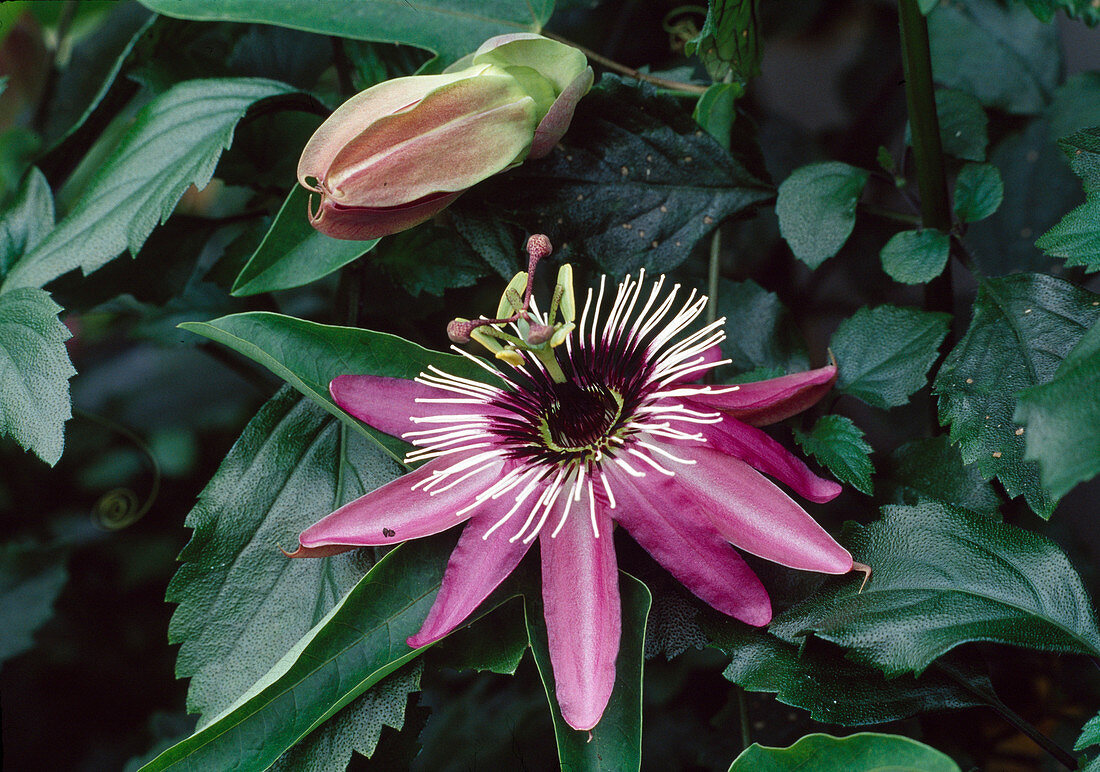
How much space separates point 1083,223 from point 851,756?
32cm

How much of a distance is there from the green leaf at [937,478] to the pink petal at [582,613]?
21 cm

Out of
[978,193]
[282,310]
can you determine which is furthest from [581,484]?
[282,310]

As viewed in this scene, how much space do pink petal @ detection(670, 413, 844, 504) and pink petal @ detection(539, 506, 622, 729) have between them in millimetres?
77

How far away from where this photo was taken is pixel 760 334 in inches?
24.9

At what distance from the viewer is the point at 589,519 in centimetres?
49

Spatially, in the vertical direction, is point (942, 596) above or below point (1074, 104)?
below

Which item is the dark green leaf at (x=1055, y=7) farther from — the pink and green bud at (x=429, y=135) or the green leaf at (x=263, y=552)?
the green leaf at (x=263, y=552)

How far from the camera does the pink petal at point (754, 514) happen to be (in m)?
0.44

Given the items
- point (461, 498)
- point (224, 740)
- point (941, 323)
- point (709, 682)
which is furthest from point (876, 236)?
point (224, 740)

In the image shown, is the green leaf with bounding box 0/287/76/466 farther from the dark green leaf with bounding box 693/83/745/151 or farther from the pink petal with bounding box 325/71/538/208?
the dark green leaf with bounding box 693/83/745/151

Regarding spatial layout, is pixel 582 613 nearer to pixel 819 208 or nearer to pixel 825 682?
pixel 825 682

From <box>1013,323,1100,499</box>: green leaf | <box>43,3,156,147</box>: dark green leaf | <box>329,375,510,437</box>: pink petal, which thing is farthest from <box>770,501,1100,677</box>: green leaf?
<box>43,3,156,147</box>: dark green leaf

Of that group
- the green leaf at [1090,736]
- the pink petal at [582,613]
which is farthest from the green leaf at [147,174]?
the green leaf at [1090,736]

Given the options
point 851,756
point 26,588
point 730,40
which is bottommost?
point 26,588
